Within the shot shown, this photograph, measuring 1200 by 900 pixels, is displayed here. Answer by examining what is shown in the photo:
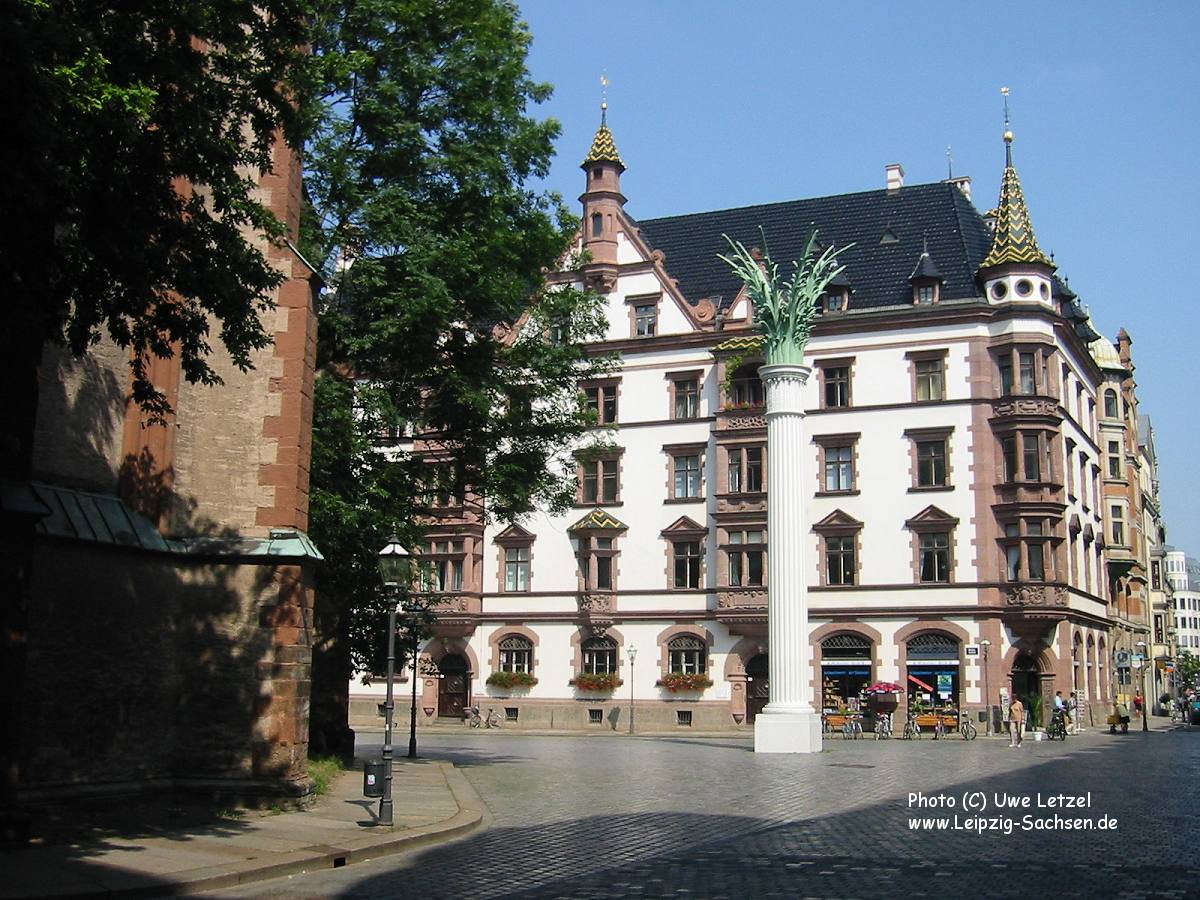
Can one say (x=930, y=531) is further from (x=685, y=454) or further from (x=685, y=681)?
(x=685, y=681)

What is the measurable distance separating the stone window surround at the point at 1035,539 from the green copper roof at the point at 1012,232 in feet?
33.2

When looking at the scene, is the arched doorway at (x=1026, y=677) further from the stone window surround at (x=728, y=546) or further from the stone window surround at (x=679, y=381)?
the stone window surround at (x=679, y=381)

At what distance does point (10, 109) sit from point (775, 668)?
92.0ft

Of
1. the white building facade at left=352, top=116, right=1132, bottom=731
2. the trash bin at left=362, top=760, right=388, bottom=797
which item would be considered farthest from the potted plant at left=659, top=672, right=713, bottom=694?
the trash bin at left=362, top=760, right=388, bottom=797

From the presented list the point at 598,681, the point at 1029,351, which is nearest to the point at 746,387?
the point at 1029,351

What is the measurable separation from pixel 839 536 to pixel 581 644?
11966mm

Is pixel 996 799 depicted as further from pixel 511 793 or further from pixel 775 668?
pixel 775 668

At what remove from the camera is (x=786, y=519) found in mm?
35688

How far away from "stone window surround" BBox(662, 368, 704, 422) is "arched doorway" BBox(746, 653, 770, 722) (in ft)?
34.6

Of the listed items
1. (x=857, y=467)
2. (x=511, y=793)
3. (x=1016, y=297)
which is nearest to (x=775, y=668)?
(x=511, y=793)

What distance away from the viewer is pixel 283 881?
506 inches

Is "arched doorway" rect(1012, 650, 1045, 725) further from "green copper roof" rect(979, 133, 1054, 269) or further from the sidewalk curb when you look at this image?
the sidewalk curb

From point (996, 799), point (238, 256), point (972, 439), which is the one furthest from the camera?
point (972, 439)

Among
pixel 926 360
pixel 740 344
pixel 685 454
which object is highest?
pixel 740 344
